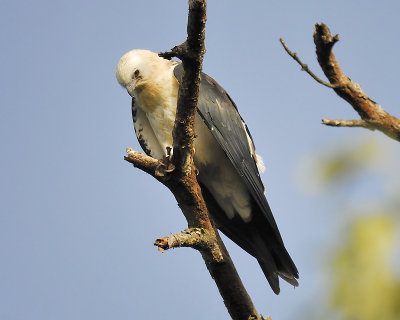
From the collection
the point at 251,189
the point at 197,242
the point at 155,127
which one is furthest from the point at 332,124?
the point at 155,127

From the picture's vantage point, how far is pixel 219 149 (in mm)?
A: 5477

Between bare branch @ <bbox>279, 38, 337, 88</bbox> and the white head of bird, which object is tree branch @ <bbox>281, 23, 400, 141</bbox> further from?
the white head of bird

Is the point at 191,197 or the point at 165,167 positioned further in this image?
the point at 191,197

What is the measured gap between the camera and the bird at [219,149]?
522 cm

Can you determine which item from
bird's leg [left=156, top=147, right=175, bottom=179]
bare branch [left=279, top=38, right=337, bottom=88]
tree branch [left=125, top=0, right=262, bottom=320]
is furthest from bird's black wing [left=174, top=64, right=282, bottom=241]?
bare branch [left=279, top=38, right=337, bottom=88]

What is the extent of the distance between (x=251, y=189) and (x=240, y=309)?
4.03 feet

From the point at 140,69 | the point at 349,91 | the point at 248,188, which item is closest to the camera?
the point at 349,91

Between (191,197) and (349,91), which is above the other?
(191,197)

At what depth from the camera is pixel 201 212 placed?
4320mm

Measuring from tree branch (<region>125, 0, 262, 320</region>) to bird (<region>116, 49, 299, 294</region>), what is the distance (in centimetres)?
94

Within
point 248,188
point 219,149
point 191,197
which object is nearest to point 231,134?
point 219,149

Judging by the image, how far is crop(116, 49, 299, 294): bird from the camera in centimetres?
522

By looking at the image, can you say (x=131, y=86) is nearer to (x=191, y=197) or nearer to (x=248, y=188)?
(x=248, y=188)

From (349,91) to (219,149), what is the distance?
2589 millimetres
